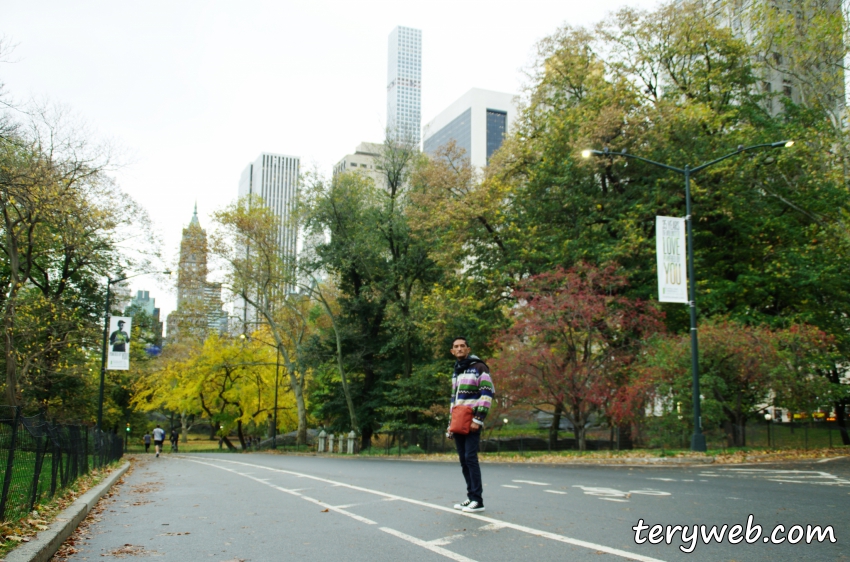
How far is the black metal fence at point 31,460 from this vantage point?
6293 millimetres

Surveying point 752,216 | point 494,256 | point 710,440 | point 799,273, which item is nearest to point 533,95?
point 494,256

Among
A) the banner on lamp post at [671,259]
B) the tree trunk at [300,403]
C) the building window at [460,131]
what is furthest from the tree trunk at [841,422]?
the building window at [460,131]

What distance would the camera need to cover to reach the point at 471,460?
7.75 meters

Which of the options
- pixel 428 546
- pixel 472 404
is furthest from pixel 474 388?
pixel 428 546

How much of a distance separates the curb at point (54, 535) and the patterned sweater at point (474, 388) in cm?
421

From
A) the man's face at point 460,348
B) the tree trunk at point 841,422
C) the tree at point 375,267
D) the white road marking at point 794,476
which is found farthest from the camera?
the tree at point 375,267

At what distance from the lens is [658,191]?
26328mm

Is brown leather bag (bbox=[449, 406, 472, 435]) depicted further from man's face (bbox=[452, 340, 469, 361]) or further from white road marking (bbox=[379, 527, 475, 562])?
white road marking (bbox=[379, 527, 475, 562])

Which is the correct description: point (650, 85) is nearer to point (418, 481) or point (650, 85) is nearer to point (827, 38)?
point (827, 38)

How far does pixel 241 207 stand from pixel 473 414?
35.8 metres

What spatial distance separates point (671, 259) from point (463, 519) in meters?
13.6

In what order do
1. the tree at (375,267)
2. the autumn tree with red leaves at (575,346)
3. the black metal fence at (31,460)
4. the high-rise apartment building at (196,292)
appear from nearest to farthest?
the black metal fence at (31,460)
the autumn tree with red leaves at (575,346)
the tree at (375,267)
the high-rise apartment building at (196,292)

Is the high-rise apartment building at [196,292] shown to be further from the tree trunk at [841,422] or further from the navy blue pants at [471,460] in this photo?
the navy blue pants at [471,460]

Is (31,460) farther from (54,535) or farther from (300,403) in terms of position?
(300,403)
